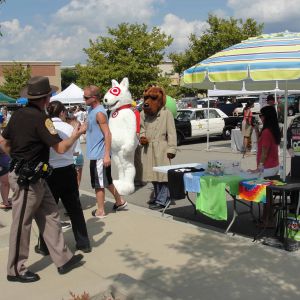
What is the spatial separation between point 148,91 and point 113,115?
0.80 meters

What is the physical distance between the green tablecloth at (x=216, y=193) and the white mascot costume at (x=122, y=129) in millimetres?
1978

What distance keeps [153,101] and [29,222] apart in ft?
11.0

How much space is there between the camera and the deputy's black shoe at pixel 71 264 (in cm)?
442

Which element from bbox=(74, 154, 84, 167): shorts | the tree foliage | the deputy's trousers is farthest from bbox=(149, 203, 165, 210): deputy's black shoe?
the tree foliage

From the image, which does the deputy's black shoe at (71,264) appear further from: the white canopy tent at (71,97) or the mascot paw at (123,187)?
the white canopy tent at (71,97)

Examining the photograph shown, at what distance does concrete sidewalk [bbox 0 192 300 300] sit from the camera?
3.92m

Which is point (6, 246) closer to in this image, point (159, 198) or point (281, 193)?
point (159, 198)

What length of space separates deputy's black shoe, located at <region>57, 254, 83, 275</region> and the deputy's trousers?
55mm

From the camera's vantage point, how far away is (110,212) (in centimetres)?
693

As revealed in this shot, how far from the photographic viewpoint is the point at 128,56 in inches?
1144

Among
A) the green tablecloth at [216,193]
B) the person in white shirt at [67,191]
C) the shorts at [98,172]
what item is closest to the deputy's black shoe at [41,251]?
the person in white shirt at [67,191]

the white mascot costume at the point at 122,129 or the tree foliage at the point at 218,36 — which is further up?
the tree foliage at the point at 218,36

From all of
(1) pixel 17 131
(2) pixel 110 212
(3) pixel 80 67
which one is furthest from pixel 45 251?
(3) pixel 80 67

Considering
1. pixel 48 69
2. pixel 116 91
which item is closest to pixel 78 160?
pixel 116 91
